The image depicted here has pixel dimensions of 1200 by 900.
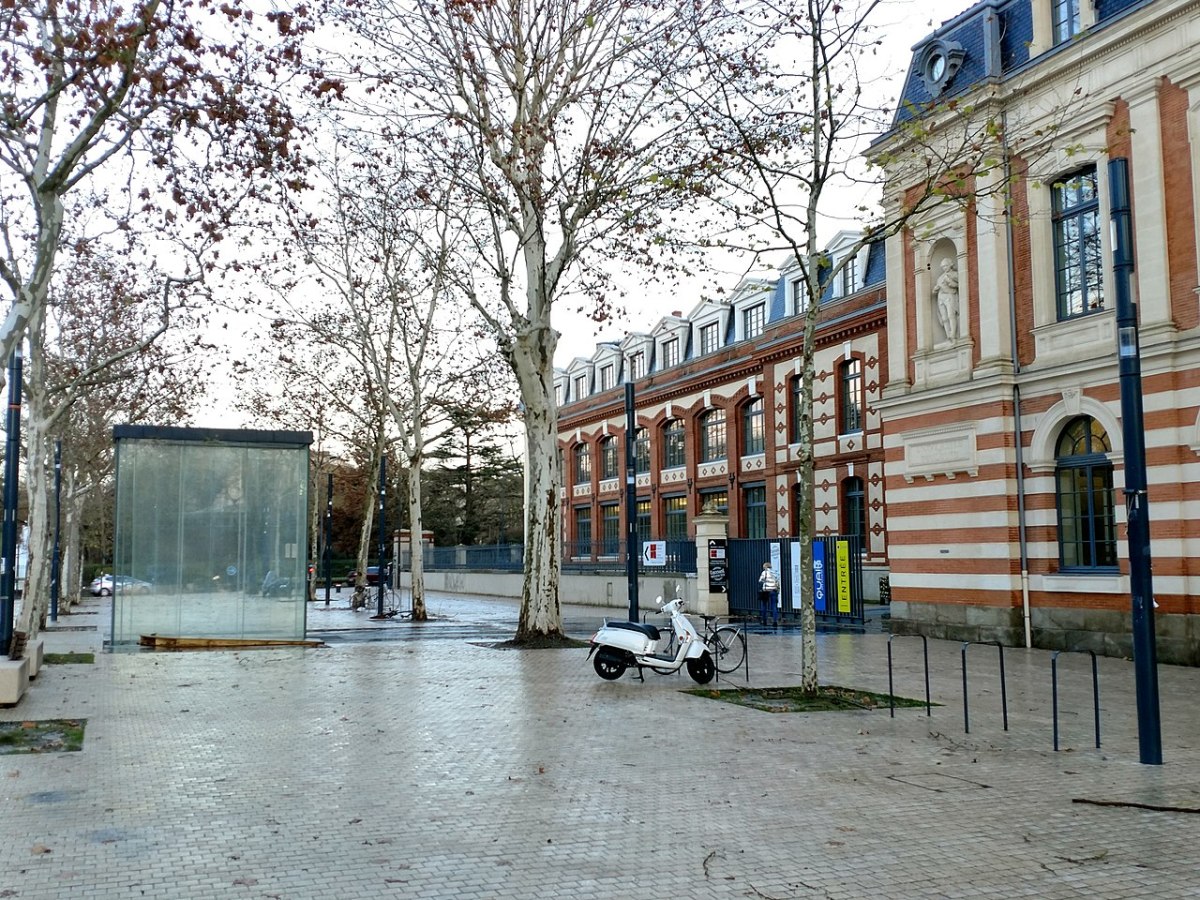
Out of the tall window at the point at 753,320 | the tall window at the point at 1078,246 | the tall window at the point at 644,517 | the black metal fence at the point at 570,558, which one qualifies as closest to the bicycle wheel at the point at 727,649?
the tall window at the point at 1078,246

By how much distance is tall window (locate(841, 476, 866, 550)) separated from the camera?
3581 cm

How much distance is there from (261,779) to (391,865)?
2.81 metres

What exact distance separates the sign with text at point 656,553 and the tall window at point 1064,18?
18.0 metres

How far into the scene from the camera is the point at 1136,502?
8.94 meters

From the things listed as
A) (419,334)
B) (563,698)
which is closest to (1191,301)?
(563,698)

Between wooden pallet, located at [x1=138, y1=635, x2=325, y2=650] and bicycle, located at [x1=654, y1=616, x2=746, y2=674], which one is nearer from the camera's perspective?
bicycle, located at [x1=654, y1=616, x2=746, y2=674]

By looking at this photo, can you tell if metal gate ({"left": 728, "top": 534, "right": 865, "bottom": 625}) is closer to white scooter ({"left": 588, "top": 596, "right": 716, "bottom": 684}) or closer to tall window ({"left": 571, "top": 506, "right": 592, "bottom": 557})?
white scooter ({"left": 588, "top": 596, "right": 716, "bottom": 684})

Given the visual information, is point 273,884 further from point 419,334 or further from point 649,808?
point 419,334

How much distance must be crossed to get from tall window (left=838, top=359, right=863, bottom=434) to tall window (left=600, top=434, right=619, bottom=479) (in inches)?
654

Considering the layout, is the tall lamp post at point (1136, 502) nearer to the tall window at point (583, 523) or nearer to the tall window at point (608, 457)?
the tall window at point (608, 457)

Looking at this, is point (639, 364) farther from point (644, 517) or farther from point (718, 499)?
point (718, 499)

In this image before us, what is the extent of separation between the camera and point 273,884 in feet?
19.3

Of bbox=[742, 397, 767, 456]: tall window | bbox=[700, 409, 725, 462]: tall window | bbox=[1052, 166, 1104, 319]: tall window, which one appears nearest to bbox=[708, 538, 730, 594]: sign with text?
bbox=[742, 397, 767, 456]: tall window

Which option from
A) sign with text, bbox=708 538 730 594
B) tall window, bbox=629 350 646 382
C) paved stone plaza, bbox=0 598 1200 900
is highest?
tall window, bbox=629 350 646 382
